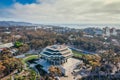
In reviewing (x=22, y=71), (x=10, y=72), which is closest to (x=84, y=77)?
(x=22, y=71)

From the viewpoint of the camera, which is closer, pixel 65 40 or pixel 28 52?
pixel 28 52

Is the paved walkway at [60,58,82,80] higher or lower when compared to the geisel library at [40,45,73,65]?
lower

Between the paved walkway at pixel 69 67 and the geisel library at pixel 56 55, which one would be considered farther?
the geisel library at pixel 56 55

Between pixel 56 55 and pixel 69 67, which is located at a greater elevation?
pixel 56 55

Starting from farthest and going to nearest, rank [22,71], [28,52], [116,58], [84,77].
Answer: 1. [28,52]
2. [116,58]
3. [22,71]
4. [84,77]

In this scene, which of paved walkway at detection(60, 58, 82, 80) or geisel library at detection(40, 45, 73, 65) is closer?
paved walkway at detection(60, 58, 82, 80)

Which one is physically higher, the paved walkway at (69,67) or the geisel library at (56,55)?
the geisel library at (56,55)

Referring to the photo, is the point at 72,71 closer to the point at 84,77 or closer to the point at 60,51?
the point at 84,77

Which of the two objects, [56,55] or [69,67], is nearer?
[69,67]

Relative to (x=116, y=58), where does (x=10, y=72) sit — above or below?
below

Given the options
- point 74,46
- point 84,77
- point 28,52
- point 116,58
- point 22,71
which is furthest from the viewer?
point 74,46

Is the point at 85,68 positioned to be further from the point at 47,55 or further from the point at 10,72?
the point at 10,72
